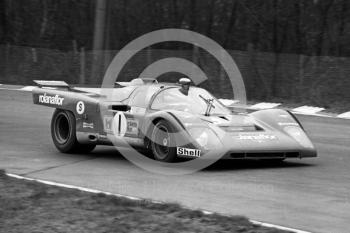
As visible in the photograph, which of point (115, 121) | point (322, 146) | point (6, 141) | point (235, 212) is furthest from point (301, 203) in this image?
point (6, 141)

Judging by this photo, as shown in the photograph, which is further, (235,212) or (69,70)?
(69,70)

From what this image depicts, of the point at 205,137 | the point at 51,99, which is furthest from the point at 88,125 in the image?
the point at 205,137

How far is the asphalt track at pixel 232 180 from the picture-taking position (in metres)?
7.26

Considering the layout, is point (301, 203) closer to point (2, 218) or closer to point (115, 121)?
point (2, 218)

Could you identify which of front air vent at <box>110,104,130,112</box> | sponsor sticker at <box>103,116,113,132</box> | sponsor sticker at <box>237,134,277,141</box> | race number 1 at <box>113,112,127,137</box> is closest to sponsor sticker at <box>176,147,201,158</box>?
sponsor sticker at <box>237,134,277,141</box>

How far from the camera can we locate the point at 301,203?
7.67m

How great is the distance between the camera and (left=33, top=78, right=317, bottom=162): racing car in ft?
32.3

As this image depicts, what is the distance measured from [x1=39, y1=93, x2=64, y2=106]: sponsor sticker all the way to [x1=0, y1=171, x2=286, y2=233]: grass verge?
4.06m

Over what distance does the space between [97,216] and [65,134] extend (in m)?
5.45

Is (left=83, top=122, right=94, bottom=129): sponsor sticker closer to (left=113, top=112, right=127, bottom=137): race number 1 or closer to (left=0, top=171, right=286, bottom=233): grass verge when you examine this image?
(left=113, top=112, right=127, bottom=137): race number 1

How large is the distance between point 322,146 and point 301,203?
538 centimetres

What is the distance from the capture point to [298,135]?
1047 cm

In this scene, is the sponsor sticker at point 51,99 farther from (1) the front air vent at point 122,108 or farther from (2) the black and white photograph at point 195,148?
(1) the front air vent at point 122,108

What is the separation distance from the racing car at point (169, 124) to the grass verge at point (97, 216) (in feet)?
7.86
